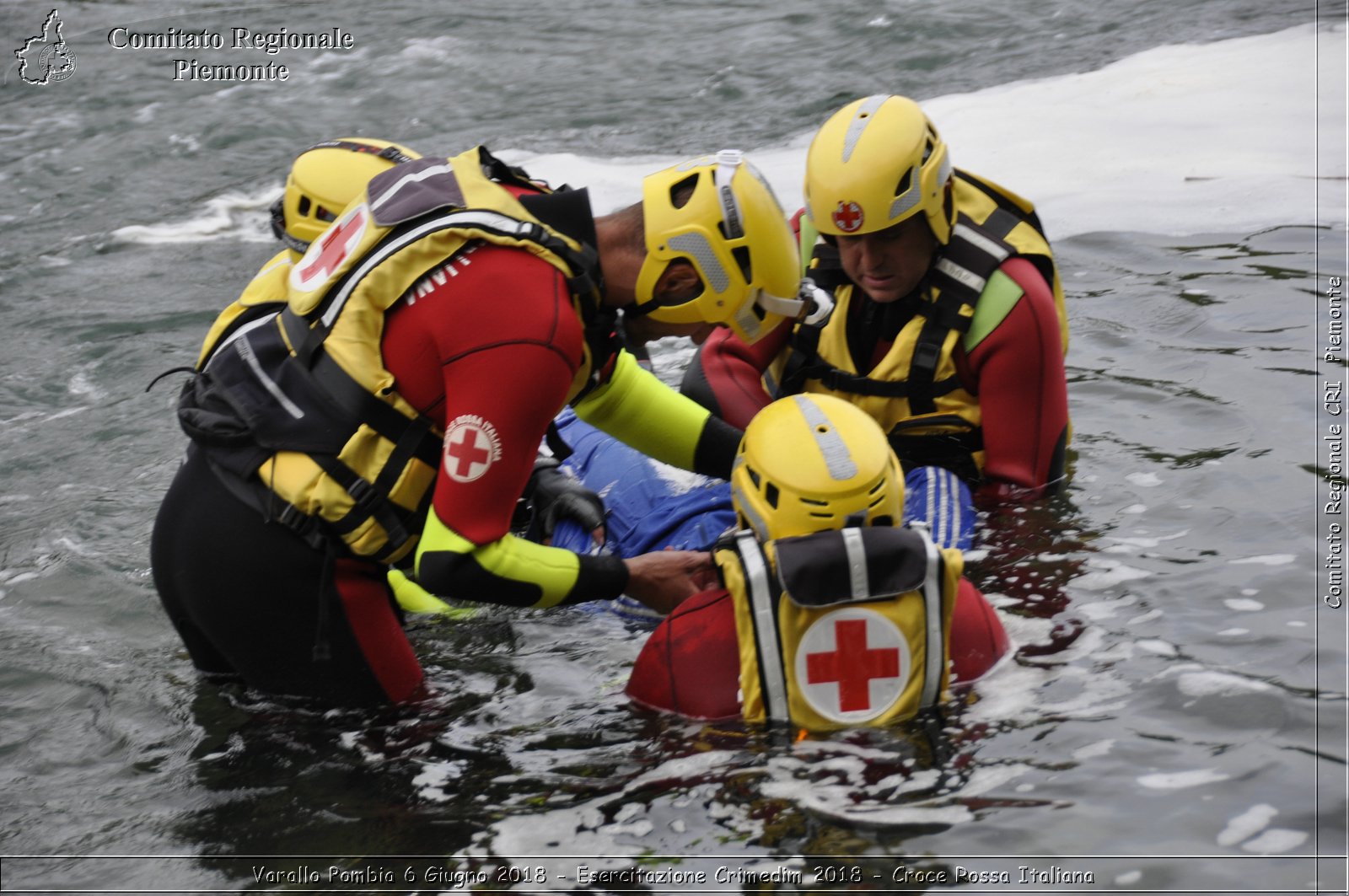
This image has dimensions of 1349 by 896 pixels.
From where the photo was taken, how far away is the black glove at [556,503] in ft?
15.8

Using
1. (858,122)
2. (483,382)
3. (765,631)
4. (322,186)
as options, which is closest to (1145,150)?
(858,122)

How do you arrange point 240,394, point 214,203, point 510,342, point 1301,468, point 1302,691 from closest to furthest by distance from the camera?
point 510,342
point 240,394
point 1302,691
point 1301,468
point 214,203

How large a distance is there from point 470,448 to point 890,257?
1.99 meters

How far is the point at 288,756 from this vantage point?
3.98 metres

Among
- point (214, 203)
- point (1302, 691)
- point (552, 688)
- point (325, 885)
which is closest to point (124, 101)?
point (214, 203)

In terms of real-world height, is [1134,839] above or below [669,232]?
below

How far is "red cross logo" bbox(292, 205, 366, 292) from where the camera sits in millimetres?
3555

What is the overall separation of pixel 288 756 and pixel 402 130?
8269 millimetres

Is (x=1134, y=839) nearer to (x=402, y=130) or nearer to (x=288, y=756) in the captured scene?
(x=288, y=756)

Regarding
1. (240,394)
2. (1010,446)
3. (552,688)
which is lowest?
(552,688)

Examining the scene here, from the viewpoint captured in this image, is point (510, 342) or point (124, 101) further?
point (124, 101)

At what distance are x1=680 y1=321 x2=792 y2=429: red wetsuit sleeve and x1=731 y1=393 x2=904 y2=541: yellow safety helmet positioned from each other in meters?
1.46

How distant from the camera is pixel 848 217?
15.0ft

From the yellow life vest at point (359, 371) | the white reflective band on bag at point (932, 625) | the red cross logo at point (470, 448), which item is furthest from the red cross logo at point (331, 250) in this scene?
the white reflective band on bag at point (932, 625)
